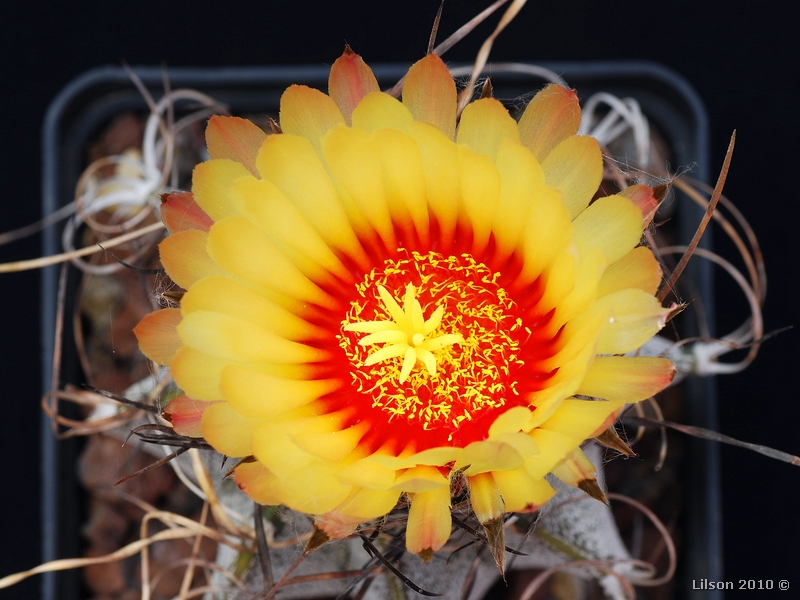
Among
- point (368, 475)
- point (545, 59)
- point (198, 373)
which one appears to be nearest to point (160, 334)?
point (198, 373)

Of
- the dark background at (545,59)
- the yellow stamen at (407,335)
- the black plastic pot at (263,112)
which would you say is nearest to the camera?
the yellow stamen at (407,335)

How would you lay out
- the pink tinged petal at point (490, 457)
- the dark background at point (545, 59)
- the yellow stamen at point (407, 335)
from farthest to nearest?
the dark background at point (545, 59) → the yellow stamen at point (407, 335) → the pink tinged petal at point (490, 457)

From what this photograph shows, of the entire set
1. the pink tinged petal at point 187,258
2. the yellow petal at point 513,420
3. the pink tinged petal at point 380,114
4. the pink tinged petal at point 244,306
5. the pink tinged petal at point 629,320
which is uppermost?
the pink tinged petal at point 380,114

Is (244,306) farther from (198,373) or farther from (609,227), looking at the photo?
(609,227)

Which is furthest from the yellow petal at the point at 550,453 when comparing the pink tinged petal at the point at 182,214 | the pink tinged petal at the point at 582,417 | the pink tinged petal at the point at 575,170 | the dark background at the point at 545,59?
the dark background at the point at 545,59

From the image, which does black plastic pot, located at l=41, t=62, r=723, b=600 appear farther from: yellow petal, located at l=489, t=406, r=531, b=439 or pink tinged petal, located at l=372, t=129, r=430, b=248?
yellow petal, located at l=489, t=406, r=531, b=439

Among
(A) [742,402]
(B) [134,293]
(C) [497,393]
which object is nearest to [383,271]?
(C) [497,393]

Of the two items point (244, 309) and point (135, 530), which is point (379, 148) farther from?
point (135, 530)

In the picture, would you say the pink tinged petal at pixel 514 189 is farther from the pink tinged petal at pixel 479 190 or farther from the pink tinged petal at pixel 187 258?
the pink tinged petal at pixel 187 258
